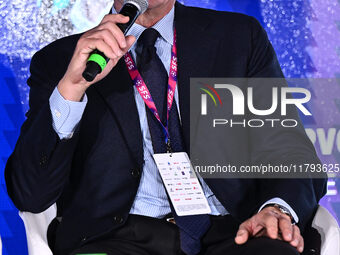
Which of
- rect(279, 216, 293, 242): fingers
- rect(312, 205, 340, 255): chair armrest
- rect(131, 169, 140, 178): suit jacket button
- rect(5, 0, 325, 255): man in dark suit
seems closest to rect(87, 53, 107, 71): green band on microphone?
rect(5, 0, 325, 255): man in dark suit

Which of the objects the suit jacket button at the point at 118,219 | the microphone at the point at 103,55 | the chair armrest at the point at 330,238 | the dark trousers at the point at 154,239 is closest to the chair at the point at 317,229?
the chair armrest at the point at 330,238

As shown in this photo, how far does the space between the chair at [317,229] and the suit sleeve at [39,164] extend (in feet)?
0.18

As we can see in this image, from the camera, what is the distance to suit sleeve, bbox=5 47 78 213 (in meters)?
1.87

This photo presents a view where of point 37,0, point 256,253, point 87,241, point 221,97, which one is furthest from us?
point 37,0

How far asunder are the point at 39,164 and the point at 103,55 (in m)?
0.48

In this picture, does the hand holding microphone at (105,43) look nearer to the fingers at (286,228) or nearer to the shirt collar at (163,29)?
the shirt collar at (163,29)

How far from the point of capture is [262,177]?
6.52 feet

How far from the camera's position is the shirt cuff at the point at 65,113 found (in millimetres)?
1824

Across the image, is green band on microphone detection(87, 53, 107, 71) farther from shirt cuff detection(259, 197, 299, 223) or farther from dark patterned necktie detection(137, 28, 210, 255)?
shirt cuff detection(259, 197, 299, 223)

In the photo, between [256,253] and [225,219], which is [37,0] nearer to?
[225,219]

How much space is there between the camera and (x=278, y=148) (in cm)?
199

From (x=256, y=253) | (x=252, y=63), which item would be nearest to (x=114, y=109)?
(x=252, y=63)

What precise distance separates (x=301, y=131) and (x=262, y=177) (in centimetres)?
19

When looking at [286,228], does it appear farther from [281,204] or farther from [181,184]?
[181,184]
